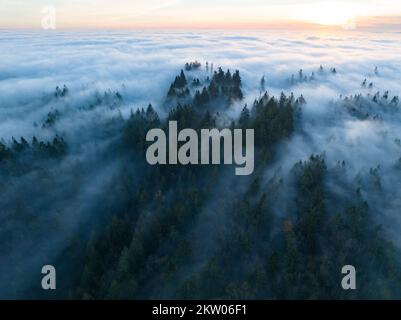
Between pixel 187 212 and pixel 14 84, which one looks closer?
pixel 187 212

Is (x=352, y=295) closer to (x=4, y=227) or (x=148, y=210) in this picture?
(x=148, y=210)

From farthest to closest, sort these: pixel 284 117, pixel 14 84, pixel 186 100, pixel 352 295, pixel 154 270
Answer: pixel 14 84, pixel 186 100, pixel 284 117, pixel 154 270, pixel 352 295

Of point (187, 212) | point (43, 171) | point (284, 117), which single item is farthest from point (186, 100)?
point (187, 212)

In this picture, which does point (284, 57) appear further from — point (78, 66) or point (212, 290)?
point (212, 290)

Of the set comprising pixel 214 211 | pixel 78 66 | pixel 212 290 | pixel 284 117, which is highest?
pixel 78 66

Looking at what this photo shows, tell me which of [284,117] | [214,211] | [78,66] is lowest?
[214,211]

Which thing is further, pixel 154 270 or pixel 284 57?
pixel 284 57

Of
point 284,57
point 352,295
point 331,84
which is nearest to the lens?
point 352,295

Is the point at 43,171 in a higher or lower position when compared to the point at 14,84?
lower

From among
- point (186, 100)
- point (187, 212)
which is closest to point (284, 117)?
point (186, 100)
